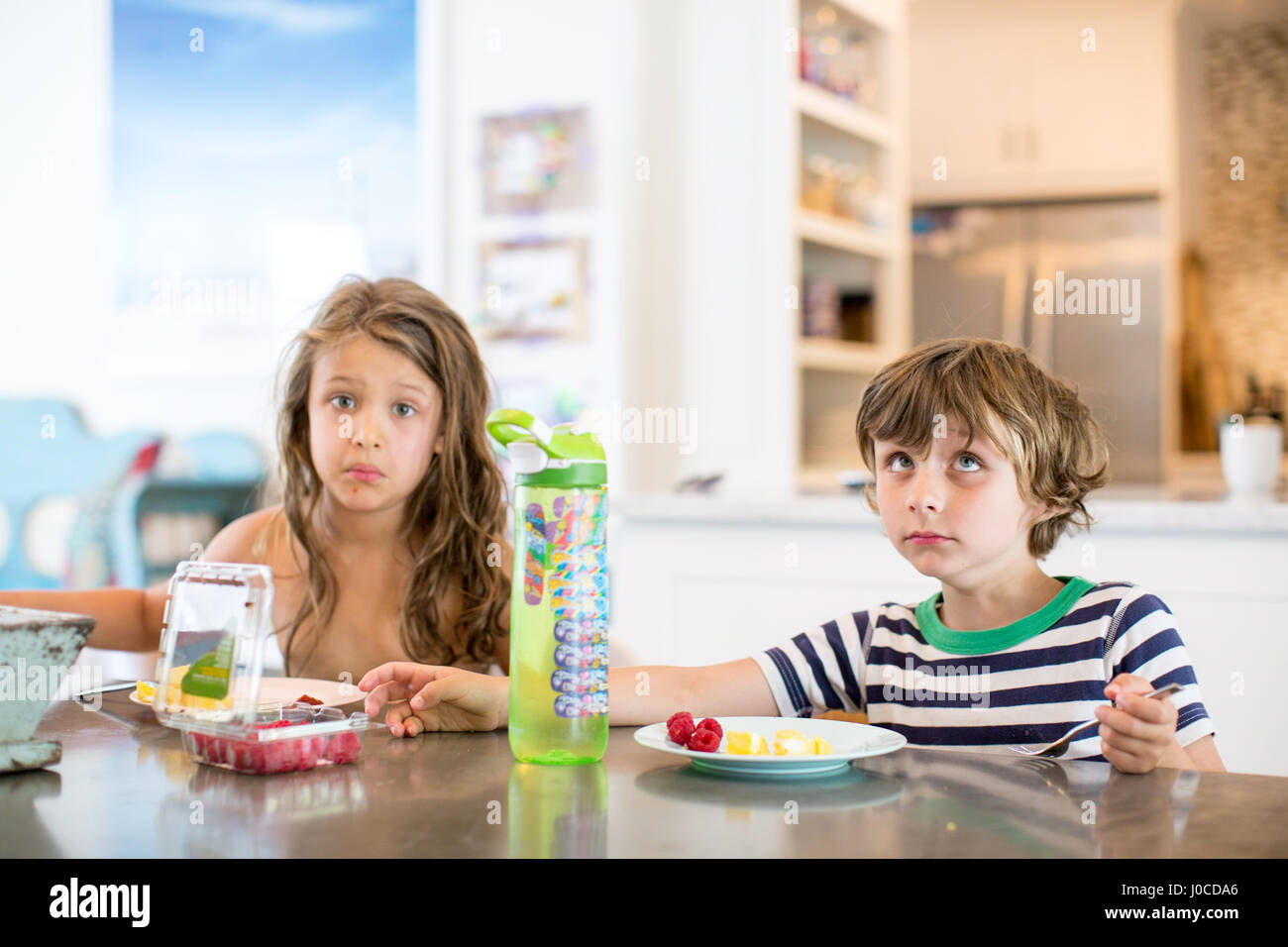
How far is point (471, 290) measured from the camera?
395 cm

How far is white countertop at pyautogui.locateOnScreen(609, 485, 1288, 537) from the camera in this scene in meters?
2.08

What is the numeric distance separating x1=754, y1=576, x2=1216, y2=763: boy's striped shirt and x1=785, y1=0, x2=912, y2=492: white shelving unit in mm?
2469

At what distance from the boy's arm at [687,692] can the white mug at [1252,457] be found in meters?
1.61

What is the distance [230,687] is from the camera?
87cm

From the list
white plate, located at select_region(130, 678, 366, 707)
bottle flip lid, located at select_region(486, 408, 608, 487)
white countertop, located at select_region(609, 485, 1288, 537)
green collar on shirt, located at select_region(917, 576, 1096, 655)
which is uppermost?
bottle flip lid, located at select_region(486, 408, 608, 487)

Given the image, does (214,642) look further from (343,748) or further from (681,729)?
(681,729)

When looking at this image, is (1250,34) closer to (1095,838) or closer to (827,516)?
(827,516)

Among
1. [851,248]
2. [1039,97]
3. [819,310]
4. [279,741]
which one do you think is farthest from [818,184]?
[279,741]

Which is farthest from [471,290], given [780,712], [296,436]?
[780,712]

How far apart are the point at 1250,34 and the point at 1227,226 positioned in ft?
2.48

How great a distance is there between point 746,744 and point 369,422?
0.77 meters

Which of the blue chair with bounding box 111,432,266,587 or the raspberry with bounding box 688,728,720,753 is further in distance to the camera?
the blue chair with bounding box 111,432,266,587

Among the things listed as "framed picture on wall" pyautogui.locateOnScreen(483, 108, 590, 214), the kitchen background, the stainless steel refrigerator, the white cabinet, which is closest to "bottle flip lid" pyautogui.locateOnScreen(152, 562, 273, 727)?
the kitchen background

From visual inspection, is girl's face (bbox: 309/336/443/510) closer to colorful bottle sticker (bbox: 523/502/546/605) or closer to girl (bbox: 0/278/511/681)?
girl (bbox: 0/278/511/681)
